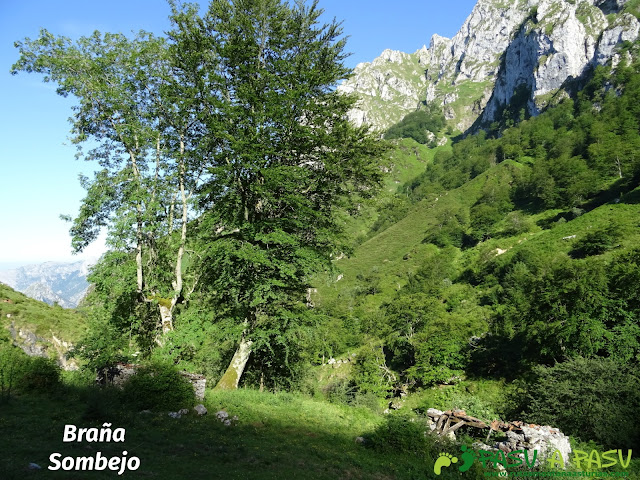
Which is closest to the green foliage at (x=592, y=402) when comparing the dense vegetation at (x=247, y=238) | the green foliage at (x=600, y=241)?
the dense vegetation at (x=247, y=238)

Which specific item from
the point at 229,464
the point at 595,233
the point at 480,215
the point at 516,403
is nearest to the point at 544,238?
the point at 595,233

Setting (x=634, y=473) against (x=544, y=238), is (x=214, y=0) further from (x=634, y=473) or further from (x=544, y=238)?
(x=544, y=238)

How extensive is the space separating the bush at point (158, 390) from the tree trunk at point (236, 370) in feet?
11.3

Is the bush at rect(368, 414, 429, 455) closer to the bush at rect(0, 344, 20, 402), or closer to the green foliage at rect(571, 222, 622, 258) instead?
the bush at rect(0, 344, 20, 402)

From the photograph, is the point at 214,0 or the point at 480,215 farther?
the point at 480,215

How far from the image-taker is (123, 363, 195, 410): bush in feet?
39.3

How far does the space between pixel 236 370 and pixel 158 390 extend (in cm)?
475

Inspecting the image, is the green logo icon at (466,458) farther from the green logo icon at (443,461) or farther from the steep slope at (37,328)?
the steep slope at (37,328)

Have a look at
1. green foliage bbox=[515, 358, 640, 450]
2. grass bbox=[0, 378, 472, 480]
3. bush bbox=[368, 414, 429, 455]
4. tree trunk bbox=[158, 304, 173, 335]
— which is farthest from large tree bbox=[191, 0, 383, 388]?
green foliage bbox=[515, 358, 640, 450]

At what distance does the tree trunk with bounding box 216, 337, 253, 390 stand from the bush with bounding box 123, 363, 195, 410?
344 cm

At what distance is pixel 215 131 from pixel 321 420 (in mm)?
13406

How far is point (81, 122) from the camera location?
15.7 m

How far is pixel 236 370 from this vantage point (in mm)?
16516

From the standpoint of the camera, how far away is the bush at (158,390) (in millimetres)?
11992
